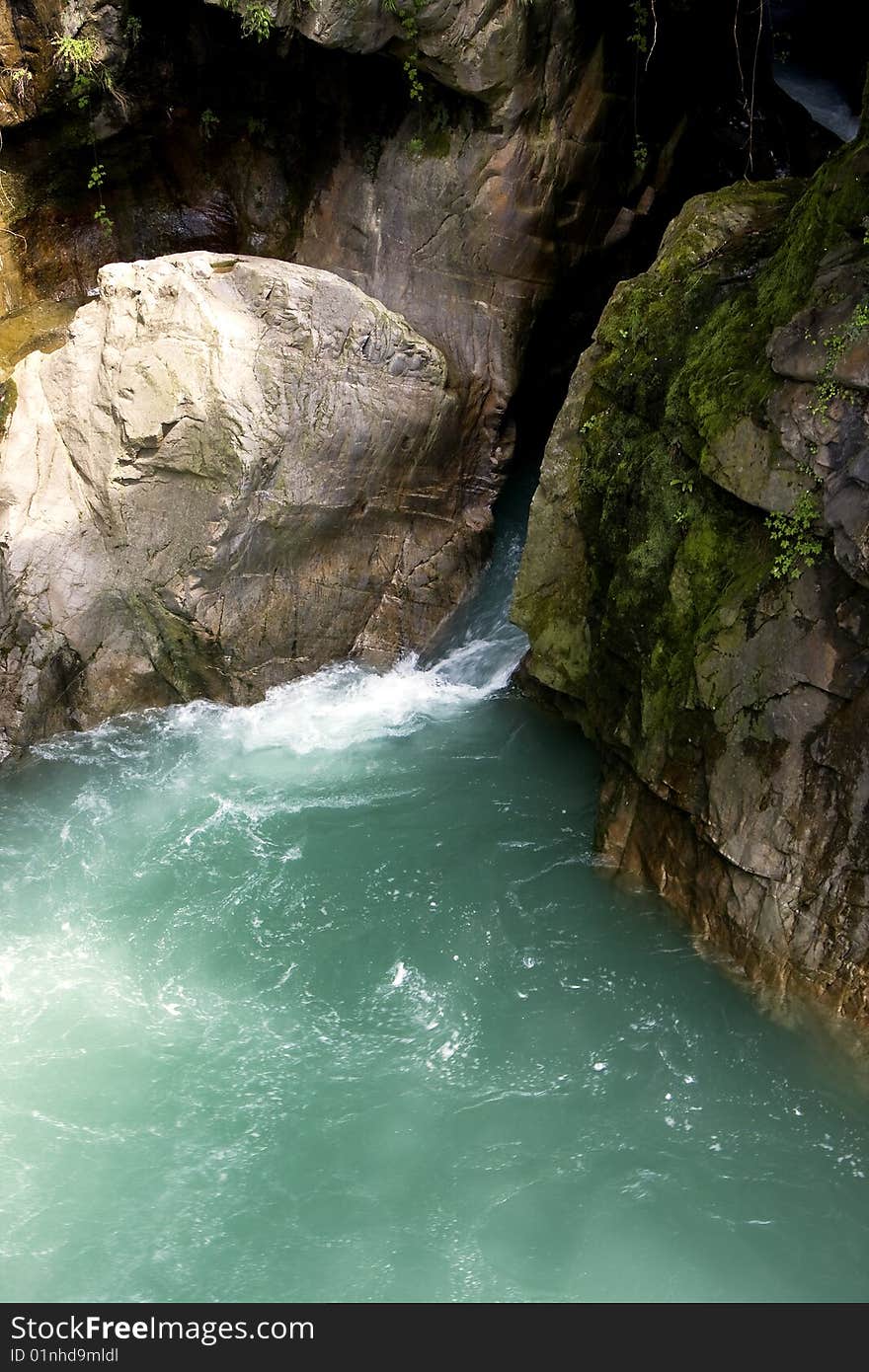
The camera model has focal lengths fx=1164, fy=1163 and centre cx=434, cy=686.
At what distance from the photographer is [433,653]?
Result: 9.18 m

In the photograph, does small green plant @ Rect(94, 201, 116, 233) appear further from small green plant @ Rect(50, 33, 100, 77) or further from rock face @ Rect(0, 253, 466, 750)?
rock face @ Rect(0, 253, 466, 750)

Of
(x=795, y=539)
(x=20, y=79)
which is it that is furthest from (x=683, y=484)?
(x=20, y=79)

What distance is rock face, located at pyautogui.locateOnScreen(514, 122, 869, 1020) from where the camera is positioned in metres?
5.52

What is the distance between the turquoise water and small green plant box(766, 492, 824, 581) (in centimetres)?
204

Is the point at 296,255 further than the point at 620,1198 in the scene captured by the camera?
Yes

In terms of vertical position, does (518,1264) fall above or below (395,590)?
below

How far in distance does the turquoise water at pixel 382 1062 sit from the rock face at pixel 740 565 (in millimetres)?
582

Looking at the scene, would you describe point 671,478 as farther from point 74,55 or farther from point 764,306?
point 74,55

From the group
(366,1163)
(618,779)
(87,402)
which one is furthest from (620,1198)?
(87,402)

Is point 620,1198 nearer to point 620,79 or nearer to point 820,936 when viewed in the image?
point 820,936

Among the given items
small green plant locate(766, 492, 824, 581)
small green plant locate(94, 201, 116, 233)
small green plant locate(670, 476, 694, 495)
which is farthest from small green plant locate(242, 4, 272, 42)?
small green plant locate(766, 492, 824, 581)

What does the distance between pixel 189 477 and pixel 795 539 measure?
431 centimetres

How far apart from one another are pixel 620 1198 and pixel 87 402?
6.28 metres

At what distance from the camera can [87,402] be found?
8.32 metres
